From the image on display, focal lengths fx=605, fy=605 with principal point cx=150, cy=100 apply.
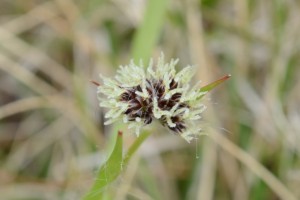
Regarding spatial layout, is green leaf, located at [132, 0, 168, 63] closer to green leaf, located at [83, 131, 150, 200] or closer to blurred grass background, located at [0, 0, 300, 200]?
blurred grass background, located at [0, 0, 300, 200]

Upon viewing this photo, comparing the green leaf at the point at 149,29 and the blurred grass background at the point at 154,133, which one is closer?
the green leaf at the point at 149,29

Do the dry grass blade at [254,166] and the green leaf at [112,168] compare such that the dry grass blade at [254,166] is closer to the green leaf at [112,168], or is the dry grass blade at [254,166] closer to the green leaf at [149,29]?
the green leaf at [149,29]

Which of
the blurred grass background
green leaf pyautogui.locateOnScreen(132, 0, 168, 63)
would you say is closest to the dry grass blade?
the blurred grass background

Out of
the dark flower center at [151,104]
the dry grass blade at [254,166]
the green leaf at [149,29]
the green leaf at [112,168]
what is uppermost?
the green leaf at [149,29]

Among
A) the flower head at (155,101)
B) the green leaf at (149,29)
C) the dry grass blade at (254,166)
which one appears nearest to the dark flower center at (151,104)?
the flower head at (155,101)

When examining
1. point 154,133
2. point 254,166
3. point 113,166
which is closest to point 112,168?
point 113,166

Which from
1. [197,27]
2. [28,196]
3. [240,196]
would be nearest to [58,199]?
[28,196]

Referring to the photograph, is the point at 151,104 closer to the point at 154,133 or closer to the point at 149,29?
the point at 149,29
